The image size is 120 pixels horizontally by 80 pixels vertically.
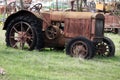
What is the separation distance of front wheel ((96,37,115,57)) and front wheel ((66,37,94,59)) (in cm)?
146

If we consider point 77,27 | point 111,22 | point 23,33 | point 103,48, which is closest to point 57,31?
point 77,27

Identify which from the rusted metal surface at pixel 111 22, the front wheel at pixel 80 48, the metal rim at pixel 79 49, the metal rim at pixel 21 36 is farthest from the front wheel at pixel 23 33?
the rusted metal surface at pixel 111 22

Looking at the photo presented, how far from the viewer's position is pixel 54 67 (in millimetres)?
10438

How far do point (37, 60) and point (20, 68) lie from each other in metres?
1.62

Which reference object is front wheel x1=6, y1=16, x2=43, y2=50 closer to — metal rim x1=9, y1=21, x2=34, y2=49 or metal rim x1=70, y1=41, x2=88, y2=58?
metal rim x1=9, y1=21, x2=34, y2=49

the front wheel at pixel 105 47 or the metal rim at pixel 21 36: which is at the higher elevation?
the metal rim at pixel 21 36

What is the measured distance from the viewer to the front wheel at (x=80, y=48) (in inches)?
495

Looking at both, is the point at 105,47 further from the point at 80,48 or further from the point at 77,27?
the point at 80,48

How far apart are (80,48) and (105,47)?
1634 mm

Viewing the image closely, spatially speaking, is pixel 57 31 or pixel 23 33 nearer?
pixel 57 31

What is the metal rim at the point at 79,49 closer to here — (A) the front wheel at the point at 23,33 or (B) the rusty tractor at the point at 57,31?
(B) the rusty tractor at the point at 57,31

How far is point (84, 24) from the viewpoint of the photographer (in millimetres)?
13367

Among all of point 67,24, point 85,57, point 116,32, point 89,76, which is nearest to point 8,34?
point 67,24

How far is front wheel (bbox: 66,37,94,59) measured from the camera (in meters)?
12.6
